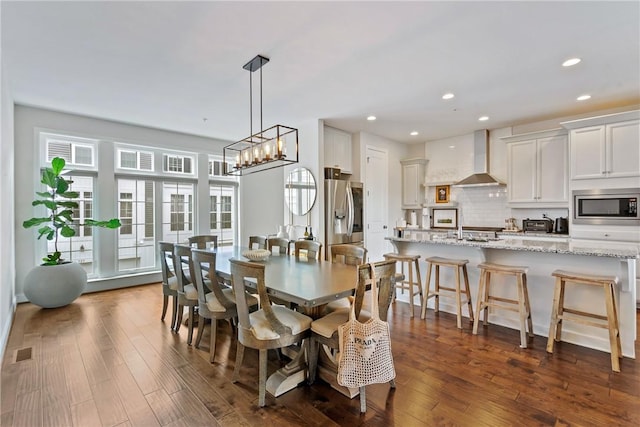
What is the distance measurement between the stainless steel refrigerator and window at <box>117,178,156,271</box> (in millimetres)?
3251

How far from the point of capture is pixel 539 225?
4832 mm

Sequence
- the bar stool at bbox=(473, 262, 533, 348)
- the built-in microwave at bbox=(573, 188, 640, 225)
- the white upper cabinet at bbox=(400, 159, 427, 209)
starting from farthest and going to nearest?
1. the white upper cabinet at bbox=(400, 159, 427, 209)
2. the built-in microwave at bbox=(573, 188, 640, 225)
3. the bar stool at bbox=(473, 262, 533, 348)

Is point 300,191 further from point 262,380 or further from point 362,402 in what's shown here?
point 362,402

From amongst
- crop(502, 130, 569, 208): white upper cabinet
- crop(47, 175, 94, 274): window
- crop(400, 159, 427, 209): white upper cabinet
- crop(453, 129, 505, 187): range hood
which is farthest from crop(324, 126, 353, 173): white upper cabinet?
crop(47, 175, 94, 274): window

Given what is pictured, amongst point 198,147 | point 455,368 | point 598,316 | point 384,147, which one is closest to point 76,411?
point 455,368

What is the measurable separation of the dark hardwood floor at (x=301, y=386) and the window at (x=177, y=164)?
10.8 feet

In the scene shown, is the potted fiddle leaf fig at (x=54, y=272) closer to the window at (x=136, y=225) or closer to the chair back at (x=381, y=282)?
the window at (x=136, y=225)

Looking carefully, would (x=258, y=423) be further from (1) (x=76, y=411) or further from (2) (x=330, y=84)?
(2) (x=330, y=84)

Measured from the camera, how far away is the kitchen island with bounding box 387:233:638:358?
257 cm

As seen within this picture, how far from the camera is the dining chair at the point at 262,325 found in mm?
1972

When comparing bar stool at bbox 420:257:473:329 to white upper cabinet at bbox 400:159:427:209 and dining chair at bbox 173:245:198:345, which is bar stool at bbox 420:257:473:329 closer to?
dining chair at bbox 173:245:198:345

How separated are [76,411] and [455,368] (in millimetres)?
2734

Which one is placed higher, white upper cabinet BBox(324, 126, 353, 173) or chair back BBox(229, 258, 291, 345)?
white upper cabinet BBox(324, 126, 353, 173)

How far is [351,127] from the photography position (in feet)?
17.4
